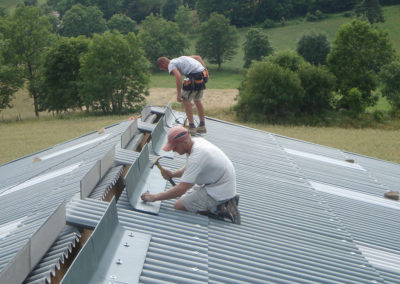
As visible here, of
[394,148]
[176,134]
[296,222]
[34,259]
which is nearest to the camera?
[34,259]

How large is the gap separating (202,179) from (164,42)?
75.9 m

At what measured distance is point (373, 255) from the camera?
269 inches

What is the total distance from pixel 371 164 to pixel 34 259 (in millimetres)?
11659

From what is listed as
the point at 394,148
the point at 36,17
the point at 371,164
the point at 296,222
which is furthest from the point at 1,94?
the point at 296,222

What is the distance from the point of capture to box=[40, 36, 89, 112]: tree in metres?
45.6

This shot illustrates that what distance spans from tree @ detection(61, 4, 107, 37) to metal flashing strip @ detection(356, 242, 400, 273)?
89.9m

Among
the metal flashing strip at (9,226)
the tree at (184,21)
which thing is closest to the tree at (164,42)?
the tree at (184,21)

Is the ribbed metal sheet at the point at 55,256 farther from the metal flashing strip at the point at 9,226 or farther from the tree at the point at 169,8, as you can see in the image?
the tree at the point at 169,8

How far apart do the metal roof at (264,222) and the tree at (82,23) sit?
274 feet

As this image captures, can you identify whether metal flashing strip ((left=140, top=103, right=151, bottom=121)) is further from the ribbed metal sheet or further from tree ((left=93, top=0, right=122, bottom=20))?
tree ((left=93, top=0, right=122, bottom=20))

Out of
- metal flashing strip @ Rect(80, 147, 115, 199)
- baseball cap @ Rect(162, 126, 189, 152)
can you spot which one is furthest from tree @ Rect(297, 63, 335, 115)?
baseball cap @ Rect(162, 126, 189, 152)

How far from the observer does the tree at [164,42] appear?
78.4 metres

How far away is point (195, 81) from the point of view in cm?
1037

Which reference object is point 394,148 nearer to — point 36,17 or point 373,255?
point 373,255
